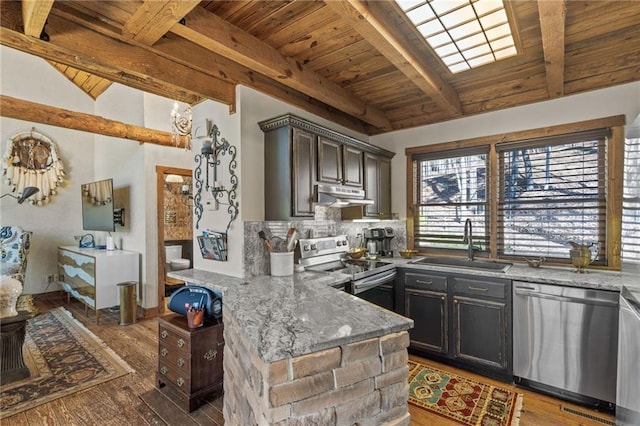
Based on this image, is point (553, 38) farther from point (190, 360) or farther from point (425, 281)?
point (190, 360)

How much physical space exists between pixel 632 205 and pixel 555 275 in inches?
42.4

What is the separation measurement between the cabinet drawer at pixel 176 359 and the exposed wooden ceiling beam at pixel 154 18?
83.9 inches

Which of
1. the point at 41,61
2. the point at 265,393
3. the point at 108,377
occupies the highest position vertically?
the point at 41,61

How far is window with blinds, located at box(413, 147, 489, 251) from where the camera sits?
3354 millimetres

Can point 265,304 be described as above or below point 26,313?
above

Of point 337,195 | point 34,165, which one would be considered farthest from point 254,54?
point 34,165

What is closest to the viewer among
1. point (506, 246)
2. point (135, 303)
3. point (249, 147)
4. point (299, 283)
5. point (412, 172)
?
point (299, 283)

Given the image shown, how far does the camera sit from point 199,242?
2.84m

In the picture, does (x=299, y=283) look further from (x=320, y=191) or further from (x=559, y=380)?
(x=559, y=380)

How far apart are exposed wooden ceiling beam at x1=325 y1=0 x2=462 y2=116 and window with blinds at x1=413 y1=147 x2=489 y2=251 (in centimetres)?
83

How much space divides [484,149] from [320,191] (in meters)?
1.97

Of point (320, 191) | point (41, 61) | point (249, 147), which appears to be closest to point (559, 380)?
point (320, 191)

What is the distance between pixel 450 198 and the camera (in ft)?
11.6

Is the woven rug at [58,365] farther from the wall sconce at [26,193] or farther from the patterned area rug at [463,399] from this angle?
the patterned area rug at [463,399]
